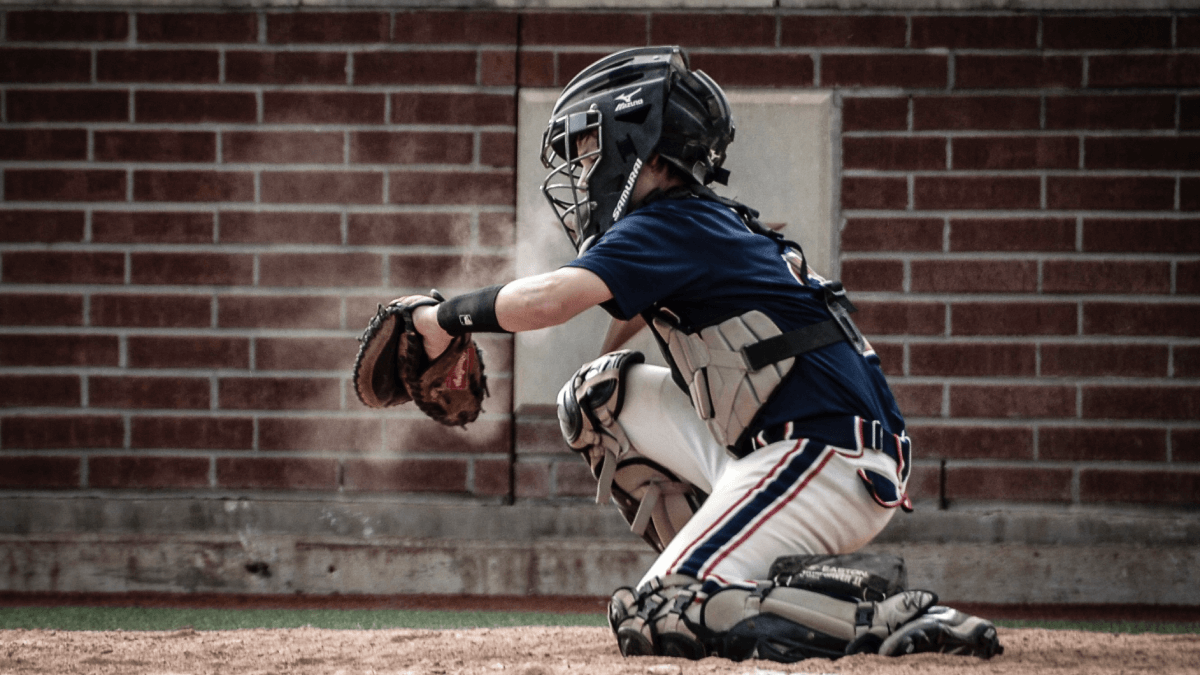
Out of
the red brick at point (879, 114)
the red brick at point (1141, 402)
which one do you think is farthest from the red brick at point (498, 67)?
the red brick at point (1141, 402)

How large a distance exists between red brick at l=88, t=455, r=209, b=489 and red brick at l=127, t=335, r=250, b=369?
17.5 inches

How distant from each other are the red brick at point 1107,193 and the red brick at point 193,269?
3.76 metres

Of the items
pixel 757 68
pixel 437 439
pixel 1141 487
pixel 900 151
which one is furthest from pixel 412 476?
pixel 1141 487

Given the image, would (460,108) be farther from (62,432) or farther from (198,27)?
(62,432)

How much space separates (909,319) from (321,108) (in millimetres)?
2911

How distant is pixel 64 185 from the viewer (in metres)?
4.87

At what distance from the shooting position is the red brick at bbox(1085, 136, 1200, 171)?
185 inches

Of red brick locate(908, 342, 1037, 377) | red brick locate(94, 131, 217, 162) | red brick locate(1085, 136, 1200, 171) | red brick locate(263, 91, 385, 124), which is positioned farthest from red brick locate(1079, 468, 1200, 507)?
red brick locate(94, 131, 217, 162)

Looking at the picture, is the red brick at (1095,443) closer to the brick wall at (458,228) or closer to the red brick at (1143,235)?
the brick wall at (458,228)

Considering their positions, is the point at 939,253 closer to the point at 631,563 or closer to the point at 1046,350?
the point at 1046,350

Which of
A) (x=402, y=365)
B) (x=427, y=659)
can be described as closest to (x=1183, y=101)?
(x=402, y=365)

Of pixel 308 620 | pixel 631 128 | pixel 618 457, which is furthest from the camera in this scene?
pixel 308 620

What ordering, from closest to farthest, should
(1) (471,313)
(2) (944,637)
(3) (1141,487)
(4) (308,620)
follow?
(2) (944,637) < (1) (471,313) < (4) (308,620) < (3) (1141,487)

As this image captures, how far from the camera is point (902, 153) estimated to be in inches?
187
